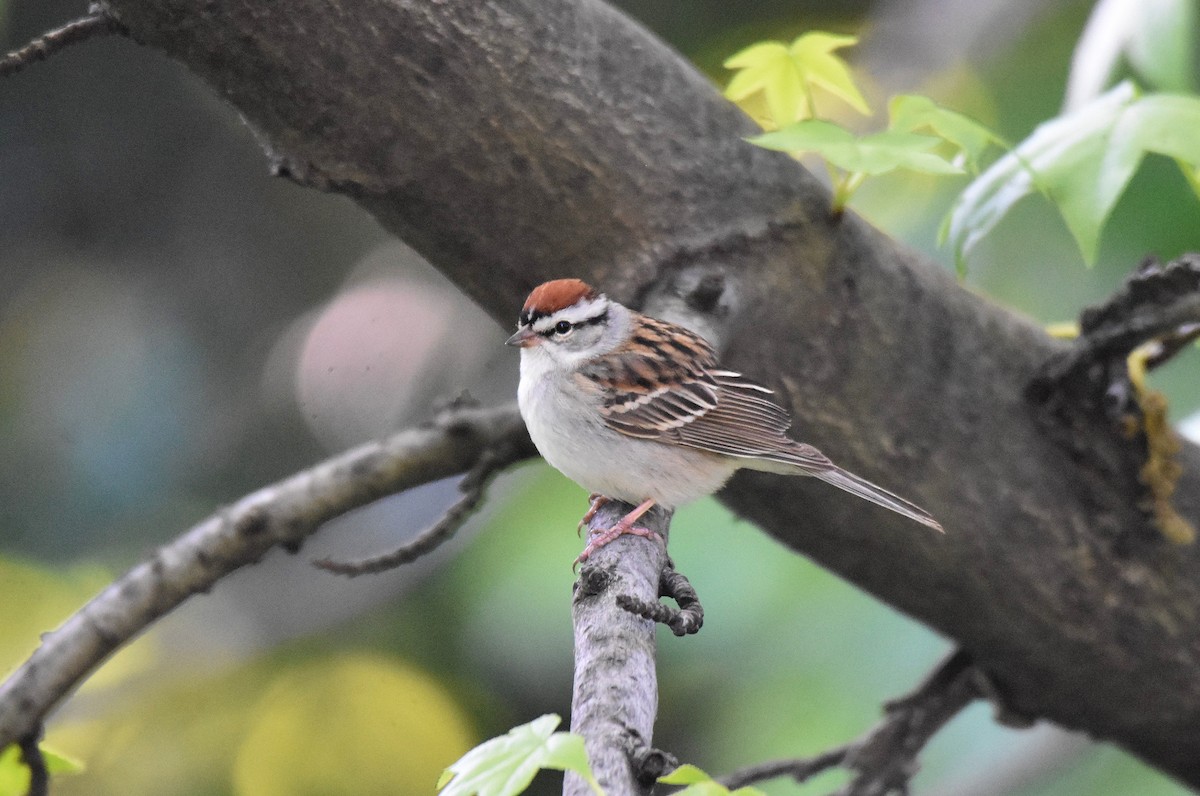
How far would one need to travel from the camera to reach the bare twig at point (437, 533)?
1538mm

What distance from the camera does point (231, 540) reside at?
4.84 ft

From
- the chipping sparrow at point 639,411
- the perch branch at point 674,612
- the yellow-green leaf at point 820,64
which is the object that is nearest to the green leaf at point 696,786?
the perch branch at point 674,612

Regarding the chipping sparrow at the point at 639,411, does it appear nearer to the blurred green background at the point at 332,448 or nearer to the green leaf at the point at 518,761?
the blurred green background at the point at 332,448

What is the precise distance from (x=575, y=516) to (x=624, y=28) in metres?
1.02

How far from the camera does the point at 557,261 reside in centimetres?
137

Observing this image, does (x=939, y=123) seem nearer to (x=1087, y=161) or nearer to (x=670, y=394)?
(x=1087, y=161)

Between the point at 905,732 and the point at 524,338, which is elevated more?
the point at 524,338

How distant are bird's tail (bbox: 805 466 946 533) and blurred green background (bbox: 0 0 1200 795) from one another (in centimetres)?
64

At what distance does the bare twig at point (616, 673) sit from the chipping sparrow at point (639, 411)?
1.10ft

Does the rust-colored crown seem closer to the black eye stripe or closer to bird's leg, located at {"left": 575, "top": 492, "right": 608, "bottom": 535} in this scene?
the black eye stripe

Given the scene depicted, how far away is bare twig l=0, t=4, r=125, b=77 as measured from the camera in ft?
3.60

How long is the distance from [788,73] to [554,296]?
413 mm

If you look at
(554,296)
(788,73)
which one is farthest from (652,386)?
(788,73)

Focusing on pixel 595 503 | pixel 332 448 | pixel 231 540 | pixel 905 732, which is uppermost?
pixel 332 448
